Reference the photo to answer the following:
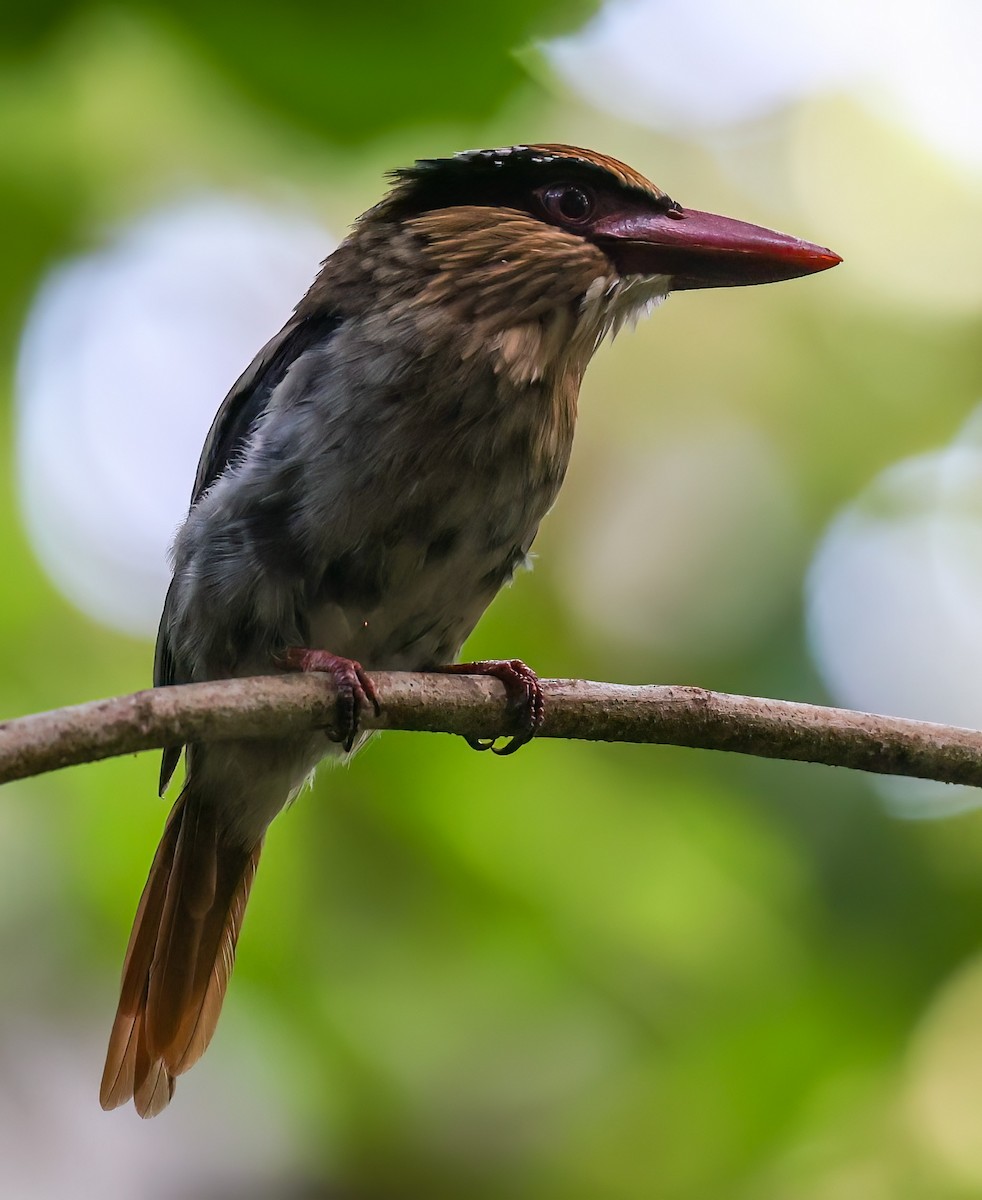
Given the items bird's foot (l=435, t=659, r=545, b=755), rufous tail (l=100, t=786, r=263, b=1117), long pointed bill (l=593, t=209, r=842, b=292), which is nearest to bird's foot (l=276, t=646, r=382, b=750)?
bird's foot (l=435, t=659, r=545, b=755)

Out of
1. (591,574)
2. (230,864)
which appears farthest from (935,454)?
(230,864)

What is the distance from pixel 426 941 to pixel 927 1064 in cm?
128

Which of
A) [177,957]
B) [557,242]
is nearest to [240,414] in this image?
[557,242]

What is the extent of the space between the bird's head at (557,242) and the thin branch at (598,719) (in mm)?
823

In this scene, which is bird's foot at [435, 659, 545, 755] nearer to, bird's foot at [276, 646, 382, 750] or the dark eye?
bird's foot at [276, 646, 382, 750]

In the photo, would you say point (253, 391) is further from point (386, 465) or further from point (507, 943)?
point (507, 943)

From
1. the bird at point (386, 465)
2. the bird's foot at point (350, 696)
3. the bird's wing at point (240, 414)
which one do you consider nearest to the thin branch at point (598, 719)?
the bird's foot at point (350, 696)

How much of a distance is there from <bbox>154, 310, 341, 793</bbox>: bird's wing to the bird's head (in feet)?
0.69

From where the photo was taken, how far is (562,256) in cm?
300

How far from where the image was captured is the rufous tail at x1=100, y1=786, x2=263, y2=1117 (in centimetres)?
317

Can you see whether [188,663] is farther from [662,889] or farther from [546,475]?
[662,889]

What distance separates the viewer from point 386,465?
2.77 m

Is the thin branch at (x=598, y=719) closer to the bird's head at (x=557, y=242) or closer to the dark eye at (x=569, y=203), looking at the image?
the bird's head at (x=557, y=242)

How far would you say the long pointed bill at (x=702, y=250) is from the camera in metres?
2.98
